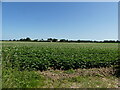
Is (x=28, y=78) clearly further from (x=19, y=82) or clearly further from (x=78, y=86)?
(x=78, y=86)

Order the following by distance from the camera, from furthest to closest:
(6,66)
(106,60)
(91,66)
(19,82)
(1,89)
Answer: (106,60) < (91,66) < (6,66) < (19,82) < (1,89)

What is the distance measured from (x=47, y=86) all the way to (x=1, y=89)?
4.74ft

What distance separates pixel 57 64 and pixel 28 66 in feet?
5.15

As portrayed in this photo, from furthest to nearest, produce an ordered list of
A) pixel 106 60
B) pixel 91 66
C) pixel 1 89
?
1. pixel 106 60
2. pixel 91 66
3. pixel 1 89

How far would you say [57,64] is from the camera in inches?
296

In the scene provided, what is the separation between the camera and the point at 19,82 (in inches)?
185

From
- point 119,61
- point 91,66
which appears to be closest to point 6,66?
point 91,66

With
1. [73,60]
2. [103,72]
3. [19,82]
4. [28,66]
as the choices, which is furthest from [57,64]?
[19,82]

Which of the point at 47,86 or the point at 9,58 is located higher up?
the point at 9,58

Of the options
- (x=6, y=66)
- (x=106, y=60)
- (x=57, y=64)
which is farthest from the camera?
(x=106, y=60)

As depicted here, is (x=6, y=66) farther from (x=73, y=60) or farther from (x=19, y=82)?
(x=73, y=60)

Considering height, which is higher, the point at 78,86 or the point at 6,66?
the point at 6,66

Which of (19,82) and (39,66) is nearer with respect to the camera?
(19,82)

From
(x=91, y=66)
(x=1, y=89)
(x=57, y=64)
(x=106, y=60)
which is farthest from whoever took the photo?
(x=106, y=60)
